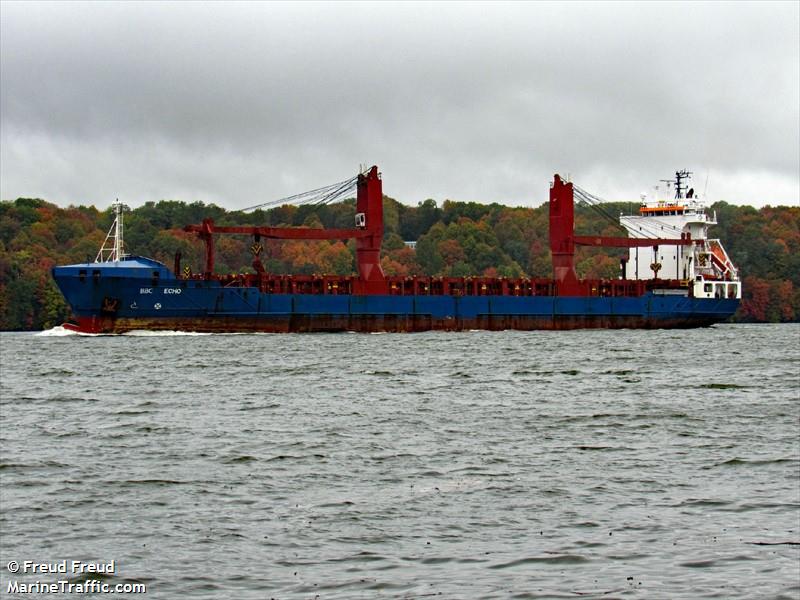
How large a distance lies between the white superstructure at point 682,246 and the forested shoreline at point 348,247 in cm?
4140

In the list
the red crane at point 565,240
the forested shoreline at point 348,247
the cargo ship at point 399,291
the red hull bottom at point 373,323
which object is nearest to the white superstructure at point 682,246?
the cargo ship at point 399,291

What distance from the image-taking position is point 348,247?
148 m

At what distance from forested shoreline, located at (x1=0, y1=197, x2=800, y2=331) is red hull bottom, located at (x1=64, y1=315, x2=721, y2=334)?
41353 millimetres

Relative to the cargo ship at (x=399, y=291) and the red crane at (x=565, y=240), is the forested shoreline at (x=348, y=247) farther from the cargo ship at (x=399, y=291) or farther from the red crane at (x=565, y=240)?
the red crane at (x=565, y=240)

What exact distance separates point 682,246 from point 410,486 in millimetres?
69734

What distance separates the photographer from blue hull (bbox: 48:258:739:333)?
6100 cm

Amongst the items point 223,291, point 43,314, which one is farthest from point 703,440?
point 43,314

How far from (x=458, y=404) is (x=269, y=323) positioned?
1474 inches

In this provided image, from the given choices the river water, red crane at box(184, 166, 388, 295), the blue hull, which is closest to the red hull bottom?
the blue hull

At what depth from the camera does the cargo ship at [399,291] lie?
61375 millimetres

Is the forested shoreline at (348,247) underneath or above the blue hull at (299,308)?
above

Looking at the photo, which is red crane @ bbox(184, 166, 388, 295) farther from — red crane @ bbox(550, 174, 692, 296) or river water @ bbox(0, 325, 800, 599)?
river water @ bbox(0, 325, 800, 599)

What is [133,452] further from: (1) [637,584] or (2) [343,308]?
(2) [343,308]

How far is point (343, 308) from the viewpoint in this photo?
66312mm
